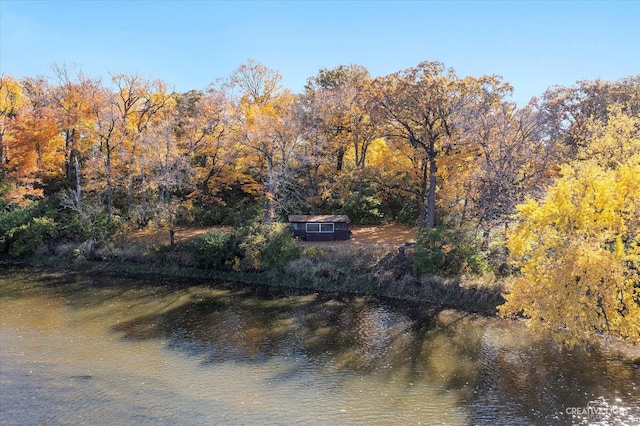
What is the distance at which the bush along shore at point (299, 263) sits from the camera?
25156mm

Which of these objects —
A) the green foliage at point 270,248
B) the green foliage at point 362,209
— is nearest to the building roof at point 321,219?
the green foliage at point 270,248

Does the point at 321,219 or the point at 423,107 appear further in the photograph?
the point at 321,219

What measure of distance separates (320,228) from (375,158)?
26.6 ft

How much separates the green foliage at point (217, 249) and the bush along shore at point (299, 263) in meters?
0.07

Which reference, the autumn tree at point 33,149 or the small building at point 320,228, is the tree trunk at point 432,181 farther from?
the autumn tree at point 33,149

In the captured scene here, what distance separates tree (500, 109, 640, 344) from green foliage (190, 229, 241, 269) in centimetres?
2004

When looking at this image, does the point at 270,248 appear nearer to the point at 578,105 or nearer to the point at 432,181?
the point at 432,181

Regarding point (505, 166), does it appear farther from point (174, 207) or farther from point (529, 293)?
point (174, 207)

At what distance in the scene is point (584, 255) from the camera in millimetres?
13898

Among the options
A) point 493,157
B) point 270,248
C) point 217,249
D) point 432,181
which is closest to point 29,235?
point 217,249

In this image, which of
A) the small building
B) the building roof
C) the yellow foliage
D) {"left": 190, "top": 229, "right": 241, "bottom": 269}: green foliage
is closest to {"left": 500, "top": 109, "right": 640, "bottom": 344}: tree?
the yellow foliage

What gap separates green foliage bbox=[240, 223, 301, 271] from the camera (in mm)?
29359

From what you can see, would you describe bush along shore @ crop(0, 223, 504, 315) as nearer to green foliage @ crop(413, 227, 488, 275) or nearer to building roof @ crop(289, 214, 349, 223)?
green foliage @ crop(413, 227, 488, 275)

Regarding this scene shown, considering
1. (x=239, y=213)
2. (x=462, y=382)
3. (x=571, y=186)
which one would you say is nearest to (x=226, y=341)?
(x=462, y=382)
